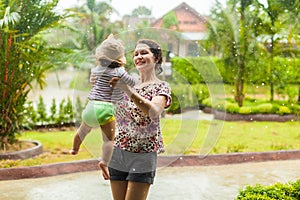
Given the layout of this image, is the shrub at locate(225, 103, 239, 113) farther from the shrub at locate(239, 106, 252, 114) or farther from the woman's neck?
the woman's neck

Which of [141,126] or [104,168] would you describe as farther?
[104,168]

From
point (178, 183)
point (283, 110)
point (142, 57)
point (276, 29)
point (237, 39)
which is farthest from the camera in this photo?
point (237, 39)

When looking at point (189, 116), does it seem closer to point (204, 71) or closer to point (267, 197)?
point (204, 71)

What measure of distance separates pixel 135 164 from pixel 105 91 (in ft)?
1.51

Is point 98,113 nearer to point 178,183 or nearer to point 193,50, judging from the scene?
point 193,50

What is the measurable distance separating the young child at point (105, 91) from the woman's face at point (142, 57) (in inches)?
6.1

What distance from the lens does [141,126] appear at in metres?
1.93

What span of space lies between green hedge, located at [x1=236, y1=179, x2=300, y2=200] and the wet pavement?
1209 millimetres

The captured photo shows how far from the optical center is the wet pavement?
4.55 metres

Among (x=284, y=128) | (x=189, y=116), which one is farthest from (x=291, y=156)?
(x=189, y=116)

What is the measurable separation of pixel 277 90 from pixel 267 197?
808 centimetres

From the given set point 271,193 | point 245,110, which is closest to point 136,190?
point 271,193

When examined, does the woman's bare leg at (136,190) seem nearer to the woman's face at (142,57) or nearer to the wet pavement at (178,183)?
the woman's face at (142,57)

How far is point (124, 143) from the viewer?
6.75 ft
